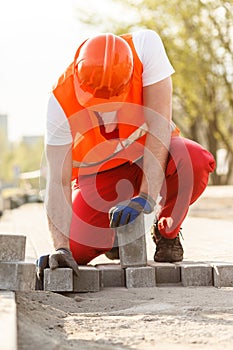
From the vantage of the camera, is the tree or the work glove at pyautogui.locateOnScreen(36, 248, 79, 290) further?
the tree

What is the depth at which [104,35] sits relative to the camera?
5543mm

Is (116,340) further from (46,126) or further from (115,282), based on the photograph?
(46,126)

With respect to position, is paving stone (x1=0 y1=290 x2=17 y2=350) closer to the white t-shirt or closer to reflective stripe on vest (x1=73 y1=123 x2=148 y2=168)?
the white t-shirt

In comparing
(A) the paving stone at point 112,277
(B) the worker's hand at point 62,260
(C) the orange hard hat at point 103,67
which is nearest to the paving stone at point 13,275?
(B) the worker's hand at point 62,260

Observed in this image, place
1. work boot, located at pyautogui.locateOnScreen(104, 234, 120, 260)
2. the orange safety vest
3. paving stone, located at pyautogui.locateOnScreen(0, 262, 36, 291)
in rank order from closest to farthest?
paving stone, located at pyautogui.locateOnScreen(0, 262, 36, 291) → the orange safety vest → work boot, located at pyautogui.locateOnScreen(104, 234, 120, 260)

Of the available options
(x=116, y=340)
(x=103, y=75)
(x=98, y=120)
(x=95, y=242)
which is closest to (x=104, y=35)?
(x=103, y=75)

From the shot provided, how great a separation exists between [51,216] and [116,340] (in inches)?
83.2

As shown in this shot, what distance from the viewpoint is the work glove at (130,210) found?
5.47 m

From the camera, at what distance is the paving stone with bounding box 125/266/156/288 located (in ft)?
18.8

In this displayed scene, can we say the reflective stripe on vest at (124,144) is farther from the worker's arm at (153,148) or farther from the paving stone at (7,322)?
the paving stone at (7,322)

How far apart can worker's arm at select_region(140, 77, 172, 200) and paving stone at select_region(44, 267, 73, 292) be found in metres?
0.79

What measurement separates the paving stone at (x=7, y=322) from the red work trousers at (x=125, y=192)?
1.90 metres

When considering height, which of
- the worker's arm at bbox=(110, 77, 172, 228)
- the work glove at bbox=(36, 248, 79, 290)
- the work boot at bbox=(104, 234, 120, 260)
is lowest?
Result: the work boot at bbox=(104, 234, 120, 260)

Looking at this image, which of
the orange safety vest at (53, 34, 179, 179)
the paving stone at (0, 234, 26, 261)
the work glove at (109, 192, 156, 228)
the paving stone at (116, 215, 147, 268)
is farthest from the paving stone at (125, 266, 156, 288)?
the paving stone at (0, 234, 26, 261)
